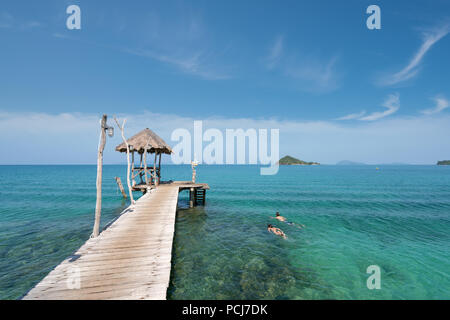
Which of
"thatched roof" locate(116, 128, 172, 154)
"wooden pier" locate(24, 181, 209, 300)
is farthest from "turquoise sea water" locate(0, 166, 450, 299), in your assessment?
"thatched roof" locate(116, 128, 172, 154)

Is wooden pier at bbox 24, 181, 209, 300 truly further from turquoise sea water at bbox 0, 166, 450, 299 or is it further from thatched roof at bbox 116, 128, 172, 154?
thatched roof at bbox 116, 128, 172, 154

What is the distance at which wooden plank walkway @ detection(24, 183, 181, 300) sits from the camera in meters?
3.76

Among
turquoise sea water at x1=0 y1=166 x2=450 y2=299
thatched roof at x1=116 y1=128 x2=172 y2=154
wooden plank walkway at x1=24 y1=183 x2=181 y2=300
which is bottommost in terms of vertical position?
turquoise sea water at x1=0 y1=166 x2=450 y2=299

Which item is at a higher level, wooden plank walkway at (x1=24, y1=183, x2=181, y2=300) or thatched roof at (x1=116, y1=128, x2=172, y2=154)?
thatched roof at (x1=116, y1=128, x2=172, y2=154)

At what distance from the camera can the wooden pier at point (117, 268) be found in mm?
3754

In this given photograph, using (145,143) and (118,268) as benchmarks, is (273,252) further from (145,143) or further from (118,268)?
(145,143)

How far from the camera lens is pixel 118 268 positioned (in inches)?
181

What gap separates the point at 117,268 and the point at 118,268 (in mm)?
26

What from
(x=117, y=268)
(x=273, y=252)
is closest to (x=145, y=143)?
(x=117, y=268)

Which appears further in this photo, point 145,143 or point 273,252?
point 145,143

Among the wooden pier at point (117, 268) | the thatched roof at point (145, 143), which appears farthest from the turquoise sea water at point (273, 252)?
the thatched roof at point (145, 143)

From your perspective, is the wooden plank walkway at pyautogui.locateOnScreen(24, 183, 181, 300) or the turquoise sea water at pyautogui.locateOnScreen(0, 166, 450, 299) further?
the turquoise sea water at pyautogui.locateOnScreen(0, 166, 450, 299)

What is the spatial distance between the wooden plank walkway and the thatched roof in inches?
351
